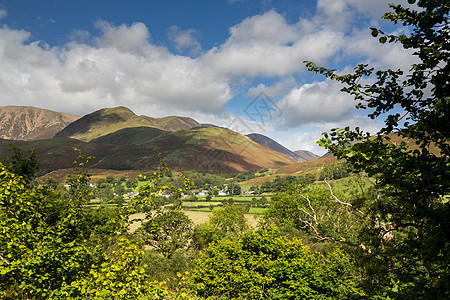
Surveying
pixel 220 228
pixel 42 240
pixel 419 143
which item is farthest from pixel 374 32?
pixel 220 228

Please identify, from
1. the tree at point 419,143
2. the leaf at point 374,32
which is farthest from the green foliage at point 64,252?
the leaf at point 374,32

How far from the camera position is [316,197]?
40.5 meters

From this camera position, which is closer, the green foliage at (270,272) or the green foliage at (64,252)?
the green foliage at (64,252)

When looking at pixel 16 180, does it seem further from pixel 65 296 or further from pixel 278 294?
pixel 278 294

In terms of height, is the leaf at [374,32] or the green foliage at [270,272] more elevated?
the leaf at [374,32]

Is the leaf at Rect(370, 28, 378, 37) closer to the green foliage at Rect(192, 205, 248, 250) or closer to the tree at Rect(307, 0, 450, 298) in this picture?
the tree at Rect(307, 0, 450, 298)

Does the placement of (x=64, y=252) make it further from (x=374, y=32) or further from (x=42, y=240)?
(x=374, y=32)

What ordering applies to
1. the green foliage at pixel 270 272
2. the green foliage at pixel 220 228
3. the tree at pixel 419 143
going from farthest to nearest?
the green foliage at pixel 220 228, the green foliage at pixel 270 272, the tree at pixel 419 143

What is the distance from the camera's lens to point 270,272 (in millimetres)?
20391

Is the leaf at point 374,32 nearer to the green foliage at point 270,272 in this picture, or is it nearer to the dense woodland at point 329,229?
the dense woodland at point 329,229

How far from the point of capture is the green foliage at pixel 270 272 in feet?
60.8

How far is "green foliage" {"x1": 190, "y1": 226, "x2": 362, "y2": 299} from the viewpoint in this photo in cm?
1853

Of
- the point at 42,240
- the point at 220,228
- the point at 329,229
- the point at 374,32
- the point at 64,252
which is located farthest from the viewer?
the point at 220,228

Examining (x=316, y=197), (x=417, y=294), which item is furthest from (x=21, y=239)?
(x=316, y=197)
